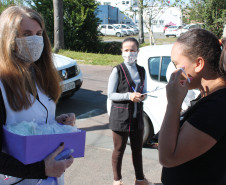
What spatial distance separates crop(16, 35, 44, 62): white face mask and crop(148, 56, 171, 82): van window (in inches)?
116

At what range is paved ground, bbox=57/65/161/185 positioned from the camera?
3.63 meters

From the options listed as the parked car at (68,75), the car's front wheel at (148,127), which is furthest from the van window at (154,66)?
the parked car at (68,75)

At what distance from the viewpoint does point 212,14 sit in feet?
39.8

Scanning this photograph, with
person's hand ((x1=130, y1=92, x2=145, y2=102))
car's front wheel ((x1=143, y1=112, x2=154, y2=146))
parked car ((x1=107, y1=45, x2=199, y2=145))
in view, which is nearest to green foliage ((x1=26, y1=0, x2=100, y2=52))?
parked car ((x1=107, y1=45, x2=199, y2=145))

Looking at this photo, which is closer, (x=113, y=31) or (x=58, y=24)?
(x=58, y=24)

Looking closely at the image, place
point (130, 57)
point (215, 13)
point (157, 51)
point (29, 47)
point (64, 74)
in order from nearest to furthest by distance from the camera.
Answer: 1. point (29, 47)
2. point (130, 57)
3. point (157, 51)
4. point (64, 74)
5. point (215, 13)

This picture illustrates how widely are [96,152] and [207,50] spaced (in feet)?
10.8

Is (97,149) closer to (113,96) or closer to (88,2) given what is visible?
(113,96)

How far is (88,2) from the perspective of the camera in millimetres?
18422

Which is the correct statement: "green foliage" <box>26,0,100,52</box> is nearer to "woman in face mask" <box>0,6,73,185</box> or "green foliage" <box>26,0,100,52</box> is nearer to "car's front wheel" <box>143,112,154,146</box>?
"car's front wheel" <box>143,112,154,146</box>

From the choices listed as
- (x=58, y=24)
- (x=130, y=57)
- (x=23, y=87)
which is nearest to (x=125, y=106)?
(x=130, y=57)

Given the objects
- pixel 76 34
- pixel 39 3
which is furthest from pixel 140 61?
pixel 39 3

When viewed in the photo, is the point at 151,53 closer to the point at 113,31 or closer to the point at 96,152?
the point at 96,152

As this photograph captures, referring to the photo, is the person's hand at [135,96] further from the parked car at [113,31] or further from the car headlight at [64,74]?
the parked car at [113,31]
